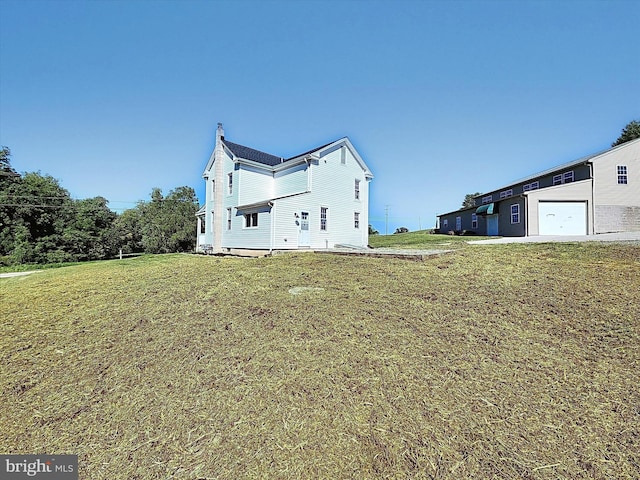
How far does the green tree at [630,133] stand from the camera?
35.9m

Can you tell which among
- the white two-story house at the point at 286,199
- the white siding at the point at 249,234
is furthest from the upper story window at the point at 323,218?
the white siding at the point at 249,234

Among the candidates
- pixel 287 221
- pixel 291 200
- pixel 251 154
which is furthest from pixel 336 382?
pixel 251 154

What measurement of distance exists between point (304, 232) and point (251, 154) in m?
6.97

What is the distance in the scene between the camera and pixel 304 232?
16391mm

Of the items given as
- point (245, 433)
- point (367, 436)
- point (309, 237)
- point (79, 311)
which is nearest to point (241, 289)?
point (79, 311)

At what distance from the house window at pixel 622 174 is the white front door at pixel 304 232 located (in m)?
A: 20.1

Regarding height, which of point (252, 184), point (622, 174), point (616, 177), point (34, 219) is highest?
point (622, 174)

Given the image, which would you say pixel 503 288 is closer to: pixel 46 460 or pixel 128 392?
pixel 128 392

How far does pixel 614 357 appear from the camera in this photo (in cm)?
299

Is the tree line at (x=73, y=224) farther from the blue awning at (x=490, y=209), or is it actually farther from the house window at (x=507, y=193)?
the house window at (x=507, y=193)

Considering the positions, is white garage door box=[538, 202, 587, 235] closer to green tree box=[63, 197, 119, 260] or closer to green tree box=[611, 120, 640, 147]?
Answer: green tree box=[611, 120, 640, 147]

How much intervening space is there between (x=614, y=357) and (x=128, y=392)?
4374 mm

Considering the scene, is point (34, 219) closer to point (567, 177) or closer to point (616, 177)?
point (567, 177)

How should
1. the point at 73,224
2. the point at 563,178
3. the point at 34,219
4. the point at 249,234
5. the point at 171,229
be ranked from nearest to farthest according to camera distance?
the point at 249,234
the point at 563,178
the point at 34,219
the point at 73,224
the point at 171,229
